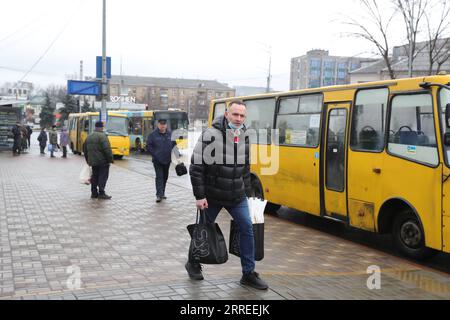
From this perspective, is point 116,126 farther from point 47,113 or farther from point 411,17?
point 47,113

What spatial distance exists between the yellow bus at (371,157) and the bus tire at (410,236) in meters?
0.01

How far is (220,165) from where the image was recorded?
5.19 meters

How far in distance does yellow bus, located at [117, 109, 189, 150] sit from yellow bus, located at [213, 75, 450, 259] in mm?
21974

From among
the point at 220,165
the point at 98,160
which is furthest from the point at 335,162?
the point at 98,160

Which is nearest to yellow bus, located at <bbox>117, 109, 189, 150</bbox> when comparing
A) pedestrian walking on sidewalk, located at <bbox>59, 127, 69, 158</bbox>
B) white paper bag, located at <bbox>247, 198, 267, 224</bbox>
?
pedestrian walking on sidewalk, located at <bbox>59, 127, 69, 158</bbox>

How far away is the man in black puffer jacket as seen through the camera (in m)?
5.17

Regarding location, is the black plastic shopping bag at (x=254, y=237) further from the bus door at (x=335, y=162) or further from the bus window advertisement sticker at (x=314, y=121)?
the bus window advertisement sticker at (x=314, y=121)

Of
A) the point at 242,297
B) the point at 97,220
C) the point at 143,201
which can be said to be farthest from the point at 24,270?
the point at 143,201

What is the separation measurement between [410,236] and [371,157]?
1335 millimetres

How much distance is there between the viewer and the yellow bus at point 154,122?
33094mm

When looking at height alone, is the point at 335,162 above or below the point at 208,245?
above

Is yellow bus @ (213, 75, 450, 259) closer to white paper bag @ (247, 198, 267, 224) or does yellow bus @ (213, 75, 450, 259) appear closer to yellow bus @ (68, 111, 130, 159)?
white paper bag @ (247, 198, 267, 224)

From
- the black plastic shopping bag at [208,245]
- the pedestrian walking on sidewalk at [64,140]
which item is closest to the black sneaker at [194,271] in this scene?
the black plastic shopping bag at [208,245]

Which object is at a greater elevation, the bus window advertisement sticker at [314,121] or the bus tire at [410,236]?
the bus window advertisement sticker at [314,121]
